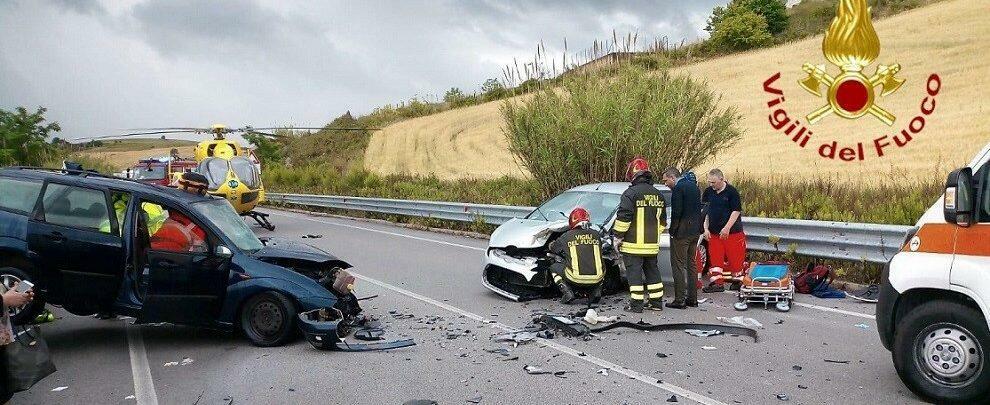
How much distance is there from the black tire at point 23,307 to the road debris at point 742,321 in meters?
6.61

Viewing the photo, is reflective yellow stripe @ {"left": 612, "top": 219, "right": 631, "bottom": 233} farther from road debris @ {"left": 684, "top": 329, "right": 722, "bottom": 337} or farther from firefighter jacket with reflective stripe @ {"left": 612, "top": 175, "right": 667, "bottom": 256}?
road debris @ {"left": 684, "top": 329, "right": 722, "bottom": 337}

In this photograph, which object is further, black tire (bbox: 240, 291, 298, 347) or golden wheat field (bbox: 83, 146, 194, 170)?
golden wheat field (bbox: 83, 146, 194, 170)

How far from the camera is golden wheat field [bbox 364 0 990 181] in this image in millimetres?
22922

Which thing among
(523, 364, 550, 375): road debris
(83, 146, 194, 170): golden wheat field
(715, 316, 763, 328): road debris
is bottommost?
(715, 316, 763, 328): road debris

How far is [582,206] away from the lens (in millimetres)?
10812

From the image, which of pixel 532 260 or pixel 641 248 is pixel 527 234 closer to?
pixel 532 260

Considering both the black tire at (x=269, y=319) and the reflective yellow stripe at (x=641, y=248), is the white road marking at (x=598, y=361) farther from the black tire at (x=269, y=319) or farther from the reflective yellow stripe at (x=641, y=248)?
the black tire at (x=269, y=319)

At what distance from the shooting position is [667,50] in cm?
2012

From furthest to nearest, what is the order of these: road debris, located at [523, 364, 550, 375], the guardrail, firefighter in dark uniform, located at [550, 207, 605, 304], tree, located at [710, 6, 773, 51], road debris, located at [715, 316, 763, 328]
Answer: tree, located at [710, 6, 773, 51]
the guardrail
firefighter in dark uniform, located at [550, 207, 605, 304]
road debris, located at [715, 316, 763, 328]
road debris, located at [523, 364, 550, 375]

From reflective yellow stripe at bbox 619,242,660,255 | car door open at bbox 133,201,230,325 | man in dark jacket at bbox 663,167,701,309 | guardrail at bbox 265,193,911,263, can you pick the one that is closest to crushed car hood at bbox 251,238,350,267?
car door open at bbox 133,201,230,325

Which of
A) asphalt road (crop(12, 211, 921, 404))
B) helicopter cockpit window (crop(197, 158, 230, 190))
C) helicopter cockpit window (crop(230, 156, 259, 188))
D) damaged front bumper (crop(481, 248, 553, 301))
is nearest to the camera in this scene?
asphalt road (crop(12, 211, 921, 404))

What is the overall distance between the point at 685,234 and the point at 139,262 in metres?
5.85

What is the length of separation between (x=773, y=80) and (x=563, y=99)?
76.5 feet

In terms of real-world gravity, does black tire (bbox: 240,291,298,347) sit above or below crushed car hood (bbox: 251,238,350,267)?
below
